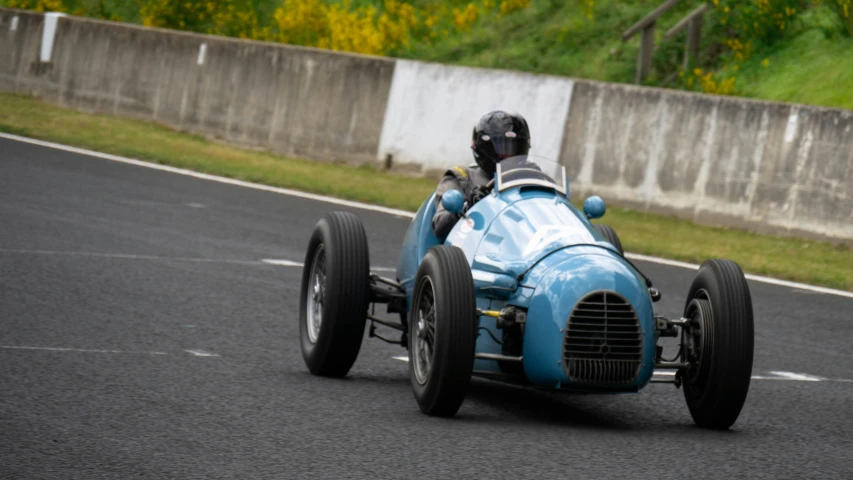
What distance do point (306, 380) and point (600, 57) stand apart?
55.6 ft

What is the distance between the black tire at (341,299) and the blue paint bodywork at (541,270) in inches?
19.4

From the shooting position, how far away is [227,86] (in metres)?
20.1

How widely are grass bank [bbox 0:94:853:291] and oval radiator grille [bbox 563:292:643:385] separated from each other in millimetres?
6942

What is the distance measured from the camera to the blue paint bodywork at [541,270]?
650 cm

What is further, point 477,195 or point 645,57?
point 645,57

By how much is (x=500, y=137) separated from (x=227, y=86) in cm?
1274

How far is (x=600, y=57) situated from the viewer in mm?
23797

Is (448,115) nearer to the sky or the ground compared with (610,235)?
nearer to the sky

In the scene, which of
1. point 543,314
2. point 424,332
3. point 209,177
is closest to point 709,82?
point 209,177

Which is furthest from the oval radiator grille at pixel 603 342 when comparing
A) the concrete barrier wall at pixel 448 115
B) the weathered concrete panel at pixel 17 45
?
the weathered concrete panel at pixel 17 45

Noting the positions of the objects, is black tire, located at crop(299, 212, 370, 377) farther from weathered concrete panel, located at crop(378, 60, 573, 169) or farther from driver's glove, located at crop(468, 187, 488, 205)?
weathered concrete panel, located at crop(378, 60, 573, 169)

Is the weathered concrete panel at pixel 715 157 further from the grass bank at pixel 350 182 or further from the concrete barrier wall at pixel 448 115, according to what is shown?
the grass bank at pixel 350 182

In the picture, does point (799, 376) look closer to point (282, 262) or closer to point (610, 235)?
point (610, 235)

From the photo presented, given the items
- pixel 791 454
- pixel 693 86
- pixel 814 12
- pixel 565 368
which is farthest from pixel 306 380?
pixel 814 12
